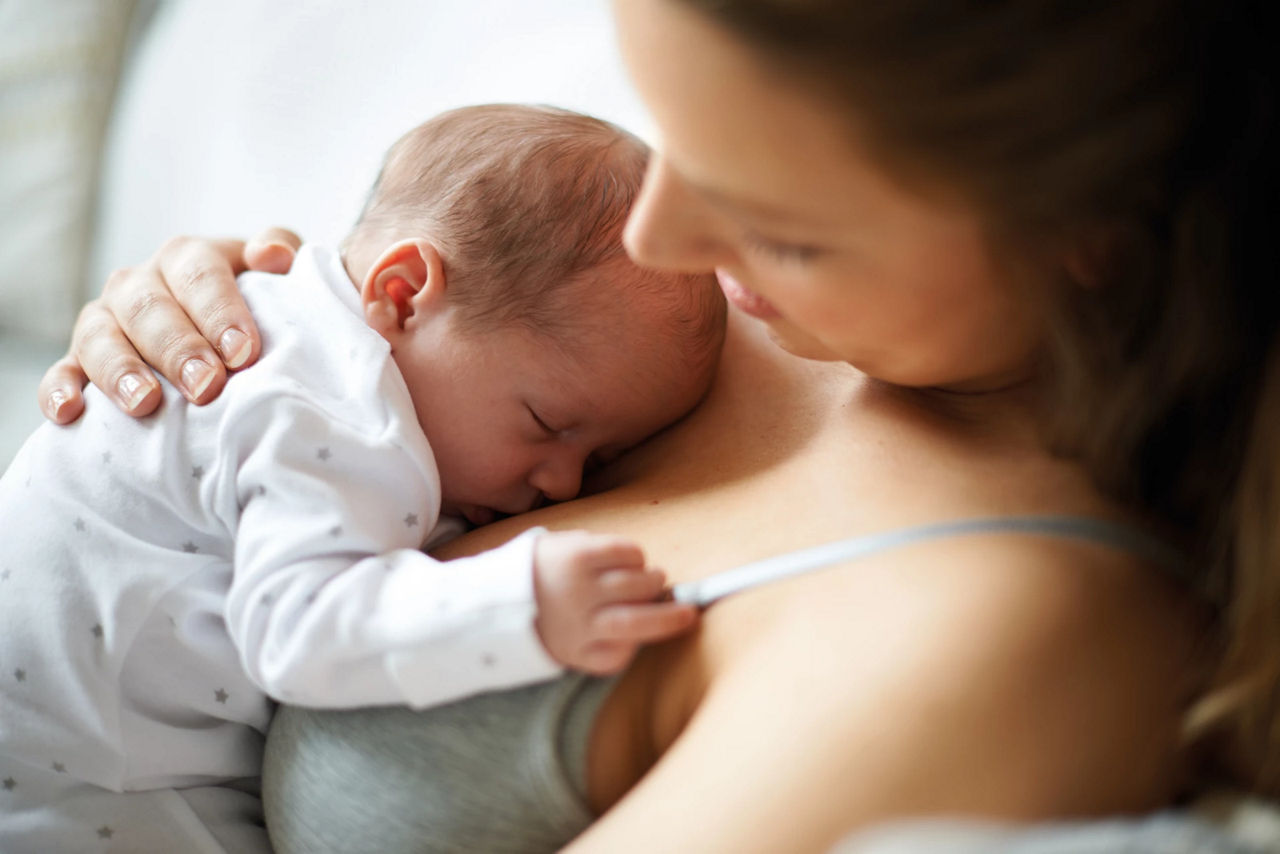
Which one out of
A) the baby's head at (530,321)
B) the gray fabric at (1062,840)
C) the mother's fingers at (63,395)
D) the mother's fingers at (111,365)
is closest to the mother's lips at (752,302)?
the baby's head at (530,321)

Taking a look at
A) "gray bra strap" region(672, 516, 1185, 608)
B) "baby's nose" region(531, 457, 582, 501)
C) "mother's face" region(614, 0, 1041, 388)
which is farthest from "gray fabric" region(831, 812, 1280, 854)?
"baby's nose" region(531, 457, 582, 501)

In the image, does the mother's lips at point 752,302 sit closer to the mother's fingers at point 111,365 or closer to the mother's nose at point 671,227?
the mother's nose at point 671,227

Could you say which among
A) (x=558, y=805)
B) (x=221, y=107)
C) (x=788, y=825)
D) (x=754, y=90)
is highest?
(x=754, y=90)

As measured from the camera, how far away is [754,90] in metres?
0.74

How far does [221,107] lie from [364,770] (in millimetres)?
1225

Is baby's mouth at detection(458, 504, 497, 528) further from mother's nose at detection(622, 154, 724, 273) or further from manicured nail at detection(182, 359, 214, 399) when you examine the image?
mother's nose at detection(622, 154, 724, 273)

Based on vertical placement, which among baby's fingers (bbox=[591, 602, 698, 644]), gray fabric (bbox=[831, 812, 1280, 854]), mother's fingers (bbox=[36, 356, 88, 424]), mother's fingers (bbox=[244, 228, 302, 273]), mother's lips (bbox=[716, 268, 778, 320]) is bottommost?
mother's fingers (bbox=[36, 356, 88, 424])

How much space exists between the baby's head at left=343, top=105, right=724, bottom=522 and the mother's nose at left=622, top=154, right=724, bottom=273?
0.92ft

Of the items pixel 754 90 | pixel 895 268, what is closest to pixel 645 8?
pixel 754 90

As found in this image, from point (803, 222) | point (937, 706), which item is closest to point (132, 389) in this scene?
point (803, 222)

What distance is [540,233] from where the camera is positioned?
118 cm

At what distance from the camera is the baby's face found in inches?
46.5

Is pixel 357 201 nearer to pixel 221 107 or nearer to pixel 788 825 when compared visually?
pixel 221 107

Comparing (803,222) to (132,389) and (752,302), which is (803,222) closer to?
(752,302)
